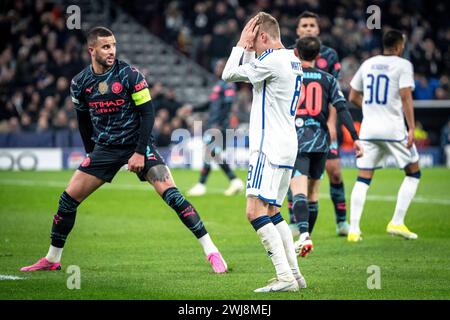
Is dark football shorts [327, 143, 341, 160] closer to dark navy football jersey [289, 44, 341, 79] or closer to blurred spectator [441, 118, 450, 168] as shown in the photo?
dark navy football jersey [289, 44, 341, 79]

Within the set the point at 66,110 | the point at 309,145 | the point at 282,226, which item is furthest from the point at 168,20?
the point at 282,226

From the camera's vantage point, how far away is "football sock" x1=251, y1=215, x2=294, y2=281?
A: 8203mm

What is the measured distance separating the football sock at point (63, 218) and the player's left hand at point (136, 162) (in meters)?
0.79

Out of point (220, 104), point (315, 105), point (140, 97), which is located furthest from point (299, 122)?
point (220, 104)

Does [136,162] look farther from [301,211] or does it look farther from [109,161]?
[301,211]

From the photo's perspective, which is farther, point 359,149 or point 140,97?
point 359,149

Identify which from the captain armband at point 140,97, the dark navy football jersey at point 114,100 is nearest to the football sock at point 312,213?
the dark navy football jersey at point 114,100

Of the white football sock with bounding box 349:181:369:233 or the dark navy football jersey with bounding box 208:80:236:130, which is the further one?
the dark navy football jersey with bounding box 208:80:236:130

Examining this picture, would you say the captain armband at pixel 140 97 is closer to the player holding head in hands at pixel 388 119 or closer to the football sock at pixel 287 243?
the football sock at pixel 287 243

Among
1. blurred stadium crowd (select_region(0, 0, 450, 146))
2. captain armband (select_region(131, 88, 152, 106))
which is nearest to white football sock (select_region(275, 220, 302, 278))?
captain armband (select_region(131, 88, 152, 106))

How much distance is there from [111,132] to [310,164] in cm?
304

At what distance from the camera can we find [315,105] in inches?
444

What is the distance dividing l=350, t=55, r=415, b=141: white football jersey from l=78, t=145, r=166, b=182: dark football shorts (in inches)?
152
